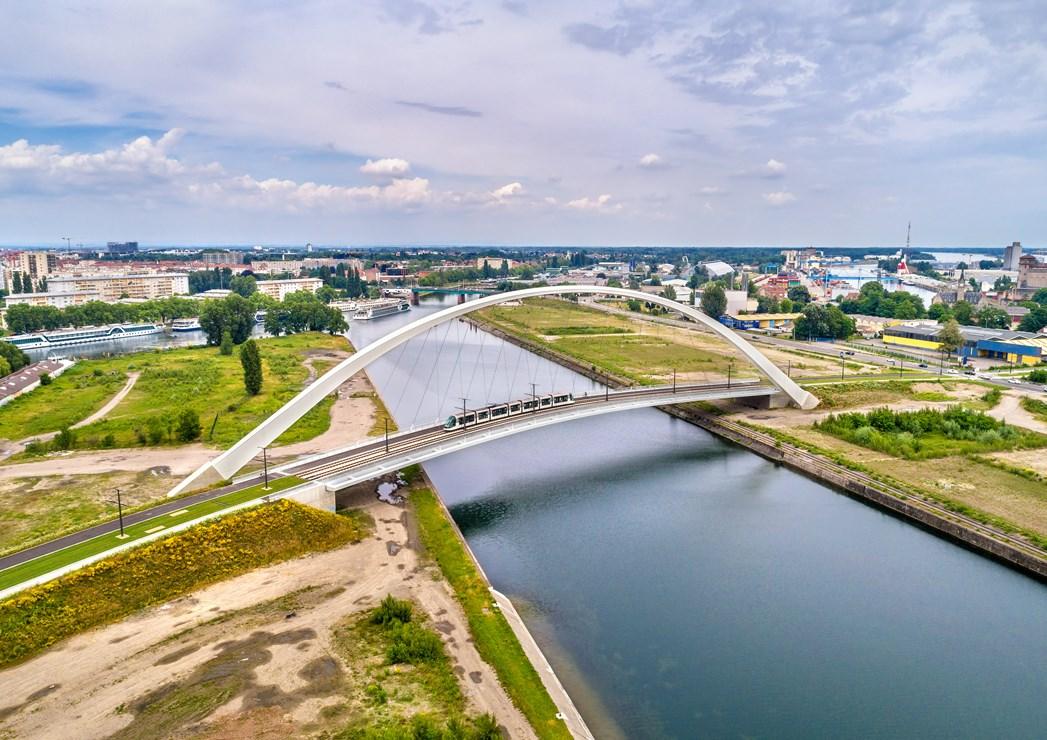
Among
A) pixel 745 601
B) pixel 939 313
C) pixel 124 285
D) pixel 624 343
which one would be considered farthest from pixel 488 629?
pixel 124 285

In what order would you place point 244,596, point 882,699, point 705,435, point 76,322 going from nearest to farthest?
point 882,699
point 244,596
point 705,435
point 76,322

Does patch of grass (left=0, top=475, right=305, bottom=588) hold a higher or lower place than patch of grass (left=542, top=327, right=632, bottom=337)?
lower

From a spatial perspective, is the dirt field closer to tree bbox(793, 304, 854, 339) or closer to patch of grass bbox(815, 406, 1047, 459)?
patch of grass bbox(815, 406, 1047, 459)

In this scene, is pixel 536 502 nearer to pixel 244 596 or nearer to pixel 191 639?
pixel 244 596

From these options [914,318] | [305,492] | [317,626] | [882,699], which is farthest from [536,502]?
[914,318]

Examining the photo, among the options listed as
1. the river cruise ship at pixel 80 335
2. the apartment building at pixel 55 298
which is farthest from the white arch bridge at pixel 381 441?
the apartment building at pixel 55 298

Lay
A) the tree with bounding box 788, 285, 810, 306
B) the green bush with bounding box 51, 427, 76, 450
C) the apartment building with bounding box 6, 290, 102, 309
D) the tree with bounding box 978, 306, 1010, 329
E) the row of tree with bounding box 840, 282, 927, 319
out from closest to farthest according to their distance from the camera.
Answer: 1. the green bush with bounding box 51, 427, 76, 450
2. the tree with bounding box 978, 306, 1010, 329
3. the row of tree with bounding box 840, 282, 927, 319
4. the apartment building with bounding box 6, 290, 102, 309
5. the tree with bounding box 788, 285, 810, 306

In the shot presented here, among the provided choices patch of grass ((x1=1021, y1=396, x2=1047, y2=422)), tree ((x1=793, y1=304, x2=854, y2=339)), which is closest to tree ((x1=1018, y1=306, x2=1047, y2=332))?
tree ((x1=793, y1=304, x2=854, y2=339))
